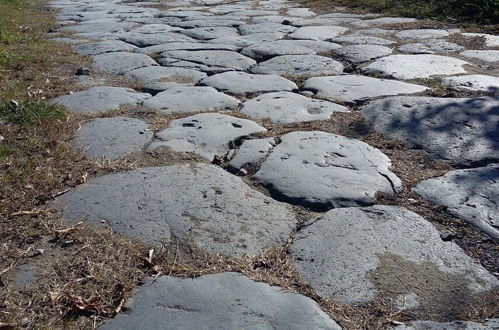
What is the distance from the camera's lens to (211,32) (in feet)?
17.1

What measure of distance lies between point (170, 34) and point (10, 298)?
3958 millimetres

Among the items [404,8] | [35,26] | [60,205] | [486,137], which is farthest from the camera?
[404,8]

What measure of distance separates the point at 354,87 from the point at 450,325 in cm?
209

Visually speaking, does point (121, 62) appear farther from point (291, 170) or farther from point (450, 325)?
point (450, 325)

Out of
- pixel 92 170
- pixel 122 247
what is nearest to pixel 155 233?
pixel 122 247

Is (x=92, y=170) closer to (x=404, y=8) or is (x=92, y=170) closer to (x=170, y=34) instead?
(x=170, y=34)

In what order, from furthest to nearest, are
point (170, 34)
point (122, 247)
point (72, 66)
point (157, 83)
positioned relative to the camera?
point (170, 34), point (72, 66), point (157, 83), point (122, 247)

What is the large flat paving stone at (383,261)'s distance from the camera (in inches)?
59.7

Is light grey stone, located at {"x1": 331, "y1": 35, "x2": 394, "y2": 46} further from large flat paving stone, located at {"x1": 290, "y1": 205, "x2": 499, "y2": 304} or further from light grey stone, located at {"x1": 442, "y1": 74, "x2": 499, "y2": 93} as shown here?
large flat paving stone, located at {"x1": 290, "y1": 205, "x2": 499, "y2": 304}

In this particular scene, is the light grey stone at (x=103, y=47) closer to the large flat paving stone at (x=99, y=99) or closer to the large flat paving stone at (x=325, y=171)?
the large flat paving stone at (x=99, y=99)

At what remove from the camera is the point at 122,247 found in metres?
1.67

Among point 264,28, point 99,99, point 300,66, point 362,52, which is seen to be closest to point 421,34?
point 362,52

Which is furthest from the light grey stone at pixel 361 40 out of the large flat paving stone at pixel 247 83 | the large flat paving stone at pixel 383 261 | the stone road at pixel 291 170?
the large flat paving stone at pixel 383 261

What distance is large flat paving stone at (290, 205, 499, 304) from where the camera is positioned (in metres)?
1.52
